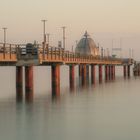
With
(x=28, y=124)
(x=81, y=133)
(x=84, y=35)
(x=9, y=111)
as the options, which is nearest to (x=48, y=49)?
(x=9, y=111)

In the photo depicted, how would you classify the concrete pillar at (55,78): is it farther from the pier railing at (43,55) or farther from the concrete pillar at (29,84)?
the concrete pillar at (29,84)

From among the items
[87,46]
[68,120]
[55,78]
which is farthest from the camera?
[87,46]

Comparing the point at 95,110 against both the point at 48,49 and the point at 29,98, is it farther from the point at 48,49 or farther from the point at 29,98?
the point at 48,49

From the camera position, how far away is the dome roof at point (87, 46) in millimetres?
168300

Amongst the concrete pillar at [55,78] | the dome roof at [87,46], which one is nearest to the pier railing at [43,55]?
the concrete pillar at [55,78]

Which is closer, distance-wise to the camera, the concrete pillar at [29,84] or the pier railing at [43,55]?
the pier railing at [43,55]

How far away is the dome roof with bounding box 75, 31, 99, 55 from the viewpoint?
168 metres

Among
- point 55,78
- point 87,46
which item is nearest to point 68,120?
point 55,78

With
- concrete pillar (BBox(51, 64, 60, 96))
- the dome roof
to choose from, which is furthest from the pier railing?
the dome roof

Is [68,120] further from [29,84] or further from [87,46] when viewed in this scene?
[87,46]

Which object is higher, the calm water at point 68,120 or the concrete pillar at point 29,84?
the concrete pillar at point 29,84

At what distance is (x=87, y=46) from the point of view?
169000 mm

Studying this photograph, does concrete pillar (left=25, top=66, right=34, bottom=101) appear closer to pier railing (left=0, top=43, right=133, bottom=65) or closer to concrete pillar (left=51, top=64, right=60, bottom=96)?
pier railing (left=0, top=43, right=133, bottom=65)

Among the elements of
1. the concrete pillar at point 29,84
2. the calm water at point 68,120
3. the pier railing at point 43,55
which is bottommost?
the calm water at point 68,120
